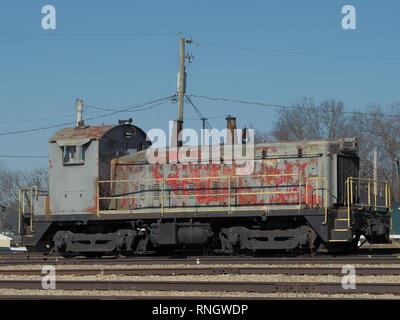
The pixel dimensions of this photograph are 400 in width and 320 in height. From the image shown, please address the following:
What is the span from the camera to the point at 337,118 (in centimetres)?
5909

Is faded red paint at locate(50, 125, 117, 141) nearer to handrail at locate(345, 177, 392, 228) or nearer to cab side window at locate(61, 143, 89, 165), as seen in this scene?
cab side window at locate(61, 143, 89, 165)

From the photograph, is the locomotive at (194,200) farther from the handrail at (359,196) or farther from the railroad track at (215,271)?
the railroad track at (215,271)

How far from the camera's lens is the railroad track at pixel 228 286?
11555 millimetres

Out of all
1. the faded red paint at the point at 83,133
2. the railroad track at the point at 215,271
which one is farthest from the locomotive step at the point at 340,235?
the faded red paint at the point at 83,133

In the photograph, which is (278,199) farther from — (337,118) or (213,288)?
(337,118)

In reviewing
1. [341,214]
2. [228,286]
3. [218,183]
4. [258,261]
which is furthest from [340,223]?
[228,286]

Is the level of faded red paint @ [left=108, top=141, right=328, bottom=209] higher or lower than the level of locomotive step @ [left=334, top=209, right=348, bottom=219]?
higher

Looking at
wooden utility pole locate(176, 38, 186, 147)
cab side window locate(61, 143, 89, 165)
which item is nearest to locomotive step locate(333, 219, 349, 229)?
cab side window locate(61, 143, 89, 165)

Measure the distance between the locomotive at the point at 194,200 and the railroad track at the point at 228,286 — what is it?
6110 mm

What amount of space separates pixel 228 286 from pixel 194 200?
7.80 m

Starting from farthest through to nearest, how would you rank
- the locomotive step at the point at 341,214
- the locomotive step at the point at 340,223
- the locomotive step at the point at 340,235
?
the locomotive step at the point at 341,214
the locomotive step at the point at 340,223
the locomotive step at the point at 340,235

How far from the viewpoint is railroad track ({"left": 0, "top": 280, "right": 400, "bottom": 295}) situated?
11555 mm

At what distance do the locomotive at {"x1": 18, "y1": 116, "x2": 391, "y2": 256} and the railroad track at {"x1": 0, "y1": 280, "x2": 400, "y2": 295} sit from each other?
6.11 metres

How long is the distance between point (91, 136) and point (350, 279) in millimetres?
9958
